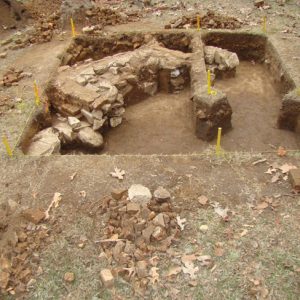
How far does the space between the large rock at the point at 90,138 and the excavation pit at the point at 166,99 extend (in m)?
0.02

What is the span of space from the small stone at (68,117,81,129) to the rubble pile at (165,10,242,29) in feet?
19.0

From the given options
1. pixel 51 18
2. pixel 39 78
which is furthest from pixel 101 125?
pixel 51 18

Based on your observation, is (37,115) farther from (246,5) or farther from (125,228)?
(246,5)

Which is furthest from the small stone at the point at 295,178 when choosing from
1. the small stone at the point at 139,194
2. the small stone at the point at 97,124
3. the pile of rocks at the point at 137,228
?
the small stone at the point at 97,124

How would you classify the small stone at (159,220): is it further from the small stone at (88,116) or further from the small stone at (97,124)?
the small stone at (88,116)

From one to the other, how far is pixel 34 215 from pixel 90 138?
294cm

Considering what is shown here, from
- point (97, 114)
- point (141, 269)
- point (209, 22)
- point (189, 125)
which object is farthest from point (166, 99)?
point (141, 269)

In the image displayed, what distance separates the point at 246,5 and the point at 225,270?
40.6 ft

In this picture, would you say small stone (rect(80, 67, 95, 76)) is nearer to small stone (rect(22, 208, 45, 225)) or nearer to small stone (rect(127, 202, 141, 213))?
small stone (rect(22, 208, 45, 225))

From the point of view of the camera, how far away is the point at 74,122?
25.5 feet

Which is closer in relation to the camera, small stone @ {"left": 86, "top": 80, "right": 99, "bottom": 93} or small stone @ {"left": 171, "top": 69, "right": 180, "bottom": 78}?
small stone @ {"left": 86, "top": 80, "right": 99, "bottom": 93}

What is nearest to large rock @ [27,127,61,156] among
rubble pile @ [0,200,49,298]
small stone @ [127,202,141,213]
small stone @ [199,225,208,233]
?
rubble pile @ [0,200,49,298]

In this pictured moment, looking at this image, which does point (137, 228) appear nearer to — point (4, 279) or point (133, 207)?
point (133, 207)

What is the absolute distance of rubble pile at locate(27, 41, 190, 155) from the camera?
7633 mm
